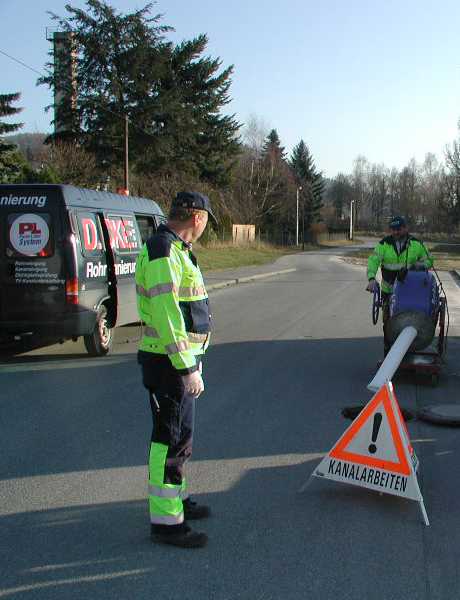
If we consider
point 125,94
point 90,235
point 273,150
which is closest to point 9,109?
point 125,94

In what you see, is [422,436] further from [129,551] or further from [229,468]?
[129,551]

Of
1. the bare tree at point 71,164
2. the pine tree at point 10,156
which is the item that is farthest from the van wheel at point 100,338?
the bare tree at point 71,164

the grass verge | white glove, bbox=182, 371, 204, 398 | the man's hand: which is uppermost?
the man's hand

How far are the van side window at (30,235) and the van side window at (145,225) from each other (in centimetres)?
241

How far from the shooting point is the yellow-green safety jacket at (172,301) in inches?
136

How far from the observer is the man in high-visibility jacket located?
3.47 m

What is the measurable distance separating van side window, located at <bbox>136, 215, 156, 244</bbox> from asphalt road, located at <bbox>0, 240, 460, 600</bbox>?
2982mm

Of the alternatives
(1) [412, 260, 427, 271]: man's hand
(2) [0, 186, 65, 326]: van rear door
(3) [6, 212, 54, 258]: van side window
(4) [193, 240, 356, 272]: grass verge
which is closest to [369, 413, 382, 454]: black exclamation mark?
(1) [412, 260, 427, 271]: man's hand

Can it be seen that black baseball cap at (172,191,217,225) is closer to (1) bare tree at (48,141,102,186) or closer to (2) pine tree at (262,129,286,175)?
(1) bare tree at (48,141,102,186)

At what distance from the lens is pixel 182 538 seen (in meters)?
3.58

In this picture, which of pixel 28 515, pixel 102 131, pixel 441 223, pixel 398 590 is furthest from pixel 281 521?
pixel 441 223

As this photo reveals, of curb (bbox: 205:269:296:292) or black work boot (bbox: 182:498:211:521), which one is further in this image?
curb (bbox: 205:269:296:292)

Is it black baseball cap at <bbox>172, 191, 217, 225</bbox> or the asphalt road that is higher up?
black baseball cap at <bbox>172, 191, 217, 225</bbox>

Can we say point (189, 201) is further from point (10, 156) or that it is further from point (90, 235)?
point (10, 156)
